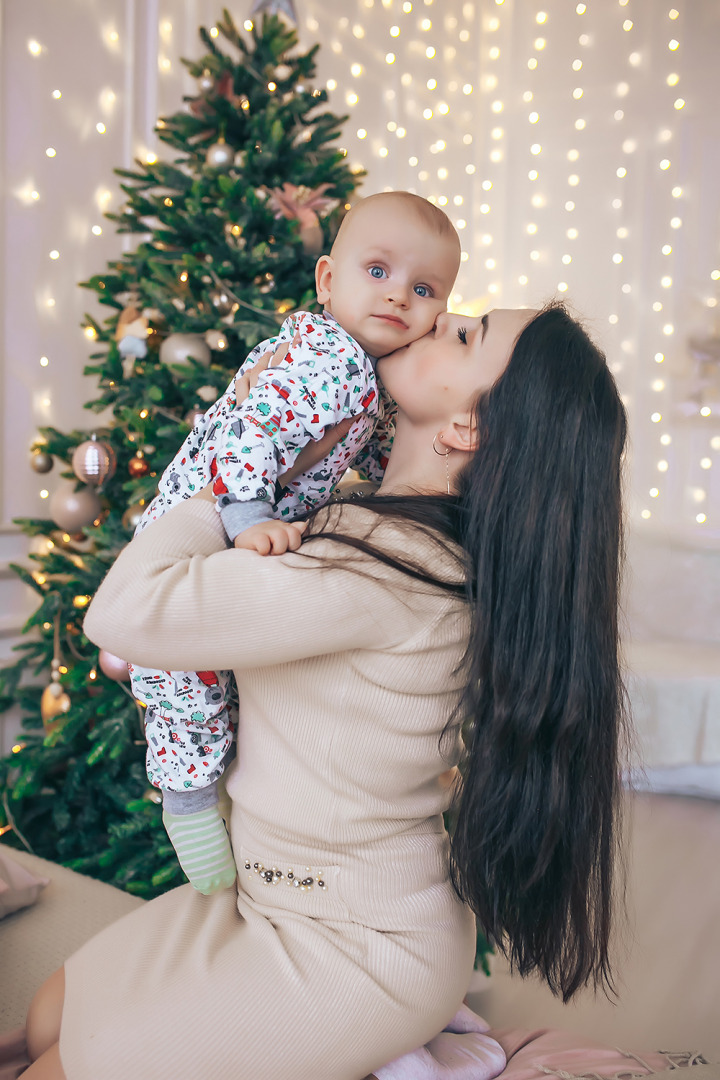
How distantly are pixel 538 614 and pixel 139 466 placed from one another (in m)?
1.29

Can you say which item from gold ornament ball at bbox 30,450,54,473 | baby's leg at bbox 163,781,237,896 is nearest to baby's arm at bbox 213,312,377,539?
baby's leg at bbox 163,781,237,896

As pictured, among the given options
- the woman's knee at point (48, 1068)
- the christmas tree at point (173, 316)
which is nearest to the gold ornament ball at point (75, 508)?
the christmas tree at point (173, 316)

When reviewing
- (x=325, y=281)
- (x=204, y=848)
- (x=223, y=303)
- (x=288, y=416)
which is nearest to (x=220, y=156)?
(x=223, y=303)

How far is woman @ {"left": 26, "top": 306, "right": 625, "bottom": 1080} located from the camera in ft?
2.94

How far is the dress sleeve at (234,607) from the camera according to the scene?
34.7 inches

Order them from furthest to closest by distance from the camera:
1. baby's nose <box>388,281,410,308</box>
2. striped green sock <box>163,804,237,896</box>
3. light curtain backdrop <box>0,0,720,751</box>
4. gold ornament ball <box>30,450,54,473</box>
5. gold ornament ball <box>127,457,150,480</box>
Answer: light curtain backdrop <box>0,0,720,751</box>
gold ornament ball <box>30,450,54,473</box>
gold ornament ball <box>127,457,150,480</box>
baby's nose <box>388,281,410,308</box>
striped green sock <box>163,804,237,896</box>

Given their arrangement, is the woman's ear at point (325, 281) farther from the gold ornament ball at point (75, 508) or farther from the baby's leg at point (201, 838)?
the gold ornament ball at point (75, 508)

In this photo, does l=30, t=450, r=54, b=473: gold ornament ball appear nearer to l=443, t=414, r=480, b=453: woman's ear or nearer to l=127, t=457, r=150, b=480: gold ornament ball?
l=127, t=457, r=150, b=480: gold ornament ball

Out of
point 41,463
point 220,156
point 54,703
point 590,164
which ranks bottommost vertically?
point 54,703

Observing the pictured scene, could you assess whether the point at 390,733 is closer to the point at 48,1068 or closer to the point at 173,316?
the point at 48,1068

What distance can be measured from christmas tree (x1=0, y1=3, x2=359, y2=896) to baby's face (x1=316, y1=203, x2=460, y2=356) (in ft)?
1.92

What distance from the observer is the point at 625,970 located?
2.31 m

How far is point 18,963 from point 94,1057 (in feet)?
2.15

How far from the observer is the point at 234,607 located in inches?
34.7
